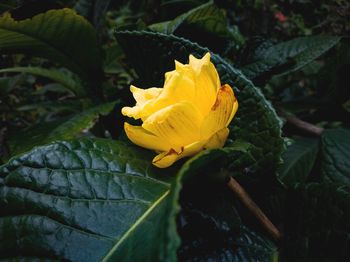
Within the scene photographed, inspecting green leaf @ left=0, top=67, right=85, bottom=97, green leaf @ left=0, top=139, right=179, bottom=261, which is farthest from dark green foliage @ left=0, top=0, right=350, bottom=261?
green leaf @ left=0, top=67, right=85, bottom=97

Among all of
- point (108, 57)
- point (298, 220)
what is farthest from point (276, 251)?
point (108, 57)

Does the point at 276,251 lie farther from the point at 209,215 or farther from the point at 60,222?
the point at 60,222

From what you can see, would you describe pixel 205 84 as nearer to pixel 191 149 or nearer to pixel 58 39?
pixel 191 149

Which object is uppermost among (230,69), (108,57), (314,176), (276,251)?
(230,69)

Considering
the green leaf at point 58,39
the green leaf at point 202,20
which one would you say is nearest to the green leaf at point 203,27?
the green leaf at point 202,20

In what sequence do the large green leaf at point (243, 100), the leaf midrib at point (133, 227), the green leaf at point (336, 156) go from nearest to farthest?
the leaf midrib at point (133, 227) < the large green leaf at point (243, 100) < the green leaf at point (336, 156)

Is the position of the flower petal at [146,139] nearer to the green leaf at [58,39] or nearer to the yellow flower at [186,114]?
the yellow flower at [186,114]

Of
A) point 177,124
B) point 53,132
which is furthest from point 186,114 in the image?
point 53,132

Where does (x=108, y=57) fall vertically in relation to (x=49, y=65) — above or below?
above
